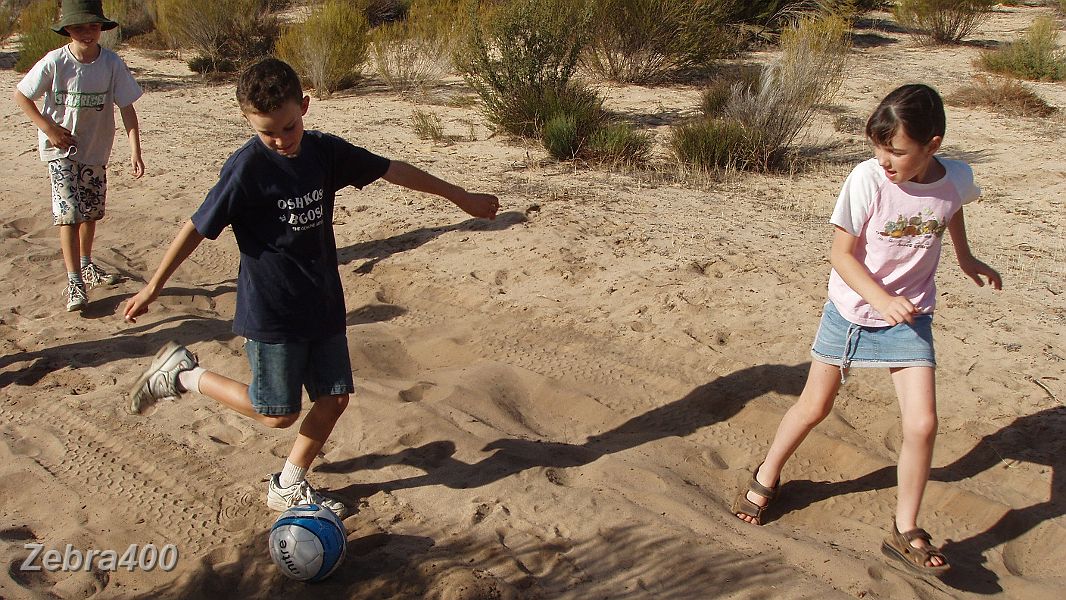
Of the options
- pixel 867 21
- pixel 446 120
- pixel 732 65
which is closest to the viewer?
pixel 446 120

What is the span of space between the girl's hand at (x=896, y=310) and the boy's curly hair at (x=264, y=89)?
2113 millimetres

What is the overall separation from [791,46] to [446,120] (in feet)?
12.3

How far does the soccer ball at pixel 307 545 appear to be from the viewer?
130 inches

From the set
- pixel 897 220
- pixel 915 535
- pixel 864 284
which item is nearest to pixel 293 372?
pixel 864 284

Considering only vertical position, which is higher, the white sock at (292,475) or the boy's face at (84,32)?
the boy's face at (84,32)

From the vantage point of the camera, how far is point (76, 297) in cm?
592

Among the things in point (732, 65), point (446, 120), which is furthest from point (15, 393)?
point (732, 65)

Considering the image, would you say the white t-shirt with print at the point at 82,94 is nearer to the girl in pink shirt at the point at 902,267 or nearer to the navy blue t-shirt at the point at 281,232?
the navy blue t-shirt at the point at 281,232

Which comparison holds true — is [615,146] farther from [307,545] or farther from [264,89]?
[307,545]

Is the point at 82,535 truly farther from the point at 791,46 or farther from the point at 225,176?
the point at 791,46

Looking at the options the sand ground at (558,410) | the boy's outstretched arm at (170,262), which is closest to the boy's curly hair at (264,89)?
the boy's outstretched arm at (170,262)

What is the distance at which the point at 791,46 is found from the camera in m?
9.77

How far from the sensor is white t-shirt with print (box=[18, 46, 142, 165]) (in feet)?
18.7

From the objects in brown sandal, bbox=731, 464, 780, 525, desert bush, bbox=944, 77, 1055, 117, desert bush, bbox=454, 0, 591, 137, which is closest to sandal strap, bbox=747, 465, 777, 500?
brown sandal, bbox=731, 464, 780, 525
